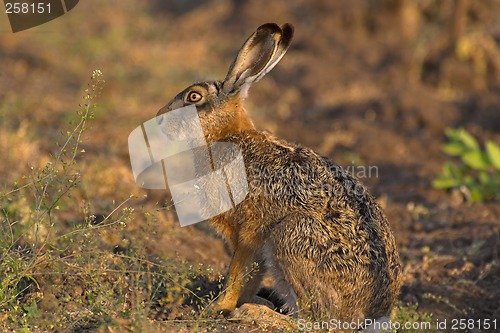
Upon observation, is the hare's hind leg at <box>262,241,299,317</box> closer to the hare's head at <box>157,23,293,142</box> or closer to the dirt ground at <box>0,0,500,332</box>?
the dirt ground at <box>0,0,500,332</box>

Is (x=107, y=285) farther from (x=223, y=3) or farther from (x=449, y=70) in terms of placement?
(x=223, y=3)

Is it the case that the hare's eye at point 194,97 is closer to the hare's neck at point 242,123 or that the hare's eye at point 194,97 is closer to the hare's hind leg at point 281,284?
the hare's neck at point 242,123

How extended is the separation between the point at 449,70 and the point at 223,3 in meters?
6.83

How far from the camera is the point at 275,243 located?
511cm

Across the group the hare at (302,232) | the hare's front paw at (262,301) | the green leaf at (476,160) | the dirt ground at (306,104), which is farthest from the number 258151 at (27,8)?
the hare's front paw at (262,301)

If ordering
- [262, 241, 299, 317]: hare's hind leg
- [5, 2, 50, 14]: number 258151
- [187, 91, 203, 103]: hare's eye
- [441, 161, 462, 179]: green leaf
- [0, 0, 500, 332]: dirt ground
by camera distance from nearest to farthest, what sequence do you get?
[262, 241, 299, 317]: hare's hind leg < [187, 91, 203, 103]: hare's eye < [0, 0, 500, 332]: dirt ground < [441, 161, 462, 179]: green leaf < [5, 2, 50, 14]: number 258151

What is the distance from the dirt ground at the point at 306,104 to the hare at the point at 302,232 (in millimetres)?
476

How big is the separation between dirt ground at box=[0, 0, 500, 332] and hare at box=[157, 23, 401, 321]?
1.56 feet

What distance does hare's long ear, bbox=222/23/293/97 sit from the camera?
5652 millimetres

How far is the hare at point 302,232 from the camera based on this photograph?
5.09 m

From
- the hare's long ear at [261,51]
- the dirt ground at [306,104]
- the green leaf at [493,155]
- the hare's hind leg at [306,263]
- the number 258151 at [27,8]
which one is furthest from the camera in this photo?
the number 258151 at [27,8]

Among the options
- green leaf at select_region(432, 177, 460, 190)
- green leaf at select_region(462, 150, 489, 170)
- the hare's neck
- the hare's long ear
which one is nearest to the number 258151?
green leaf at select_region(432, 177, 460, 190)

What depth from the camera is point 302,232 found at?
16.6 ft

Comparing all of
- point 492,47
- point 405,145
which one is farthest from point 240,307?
point 492,47
